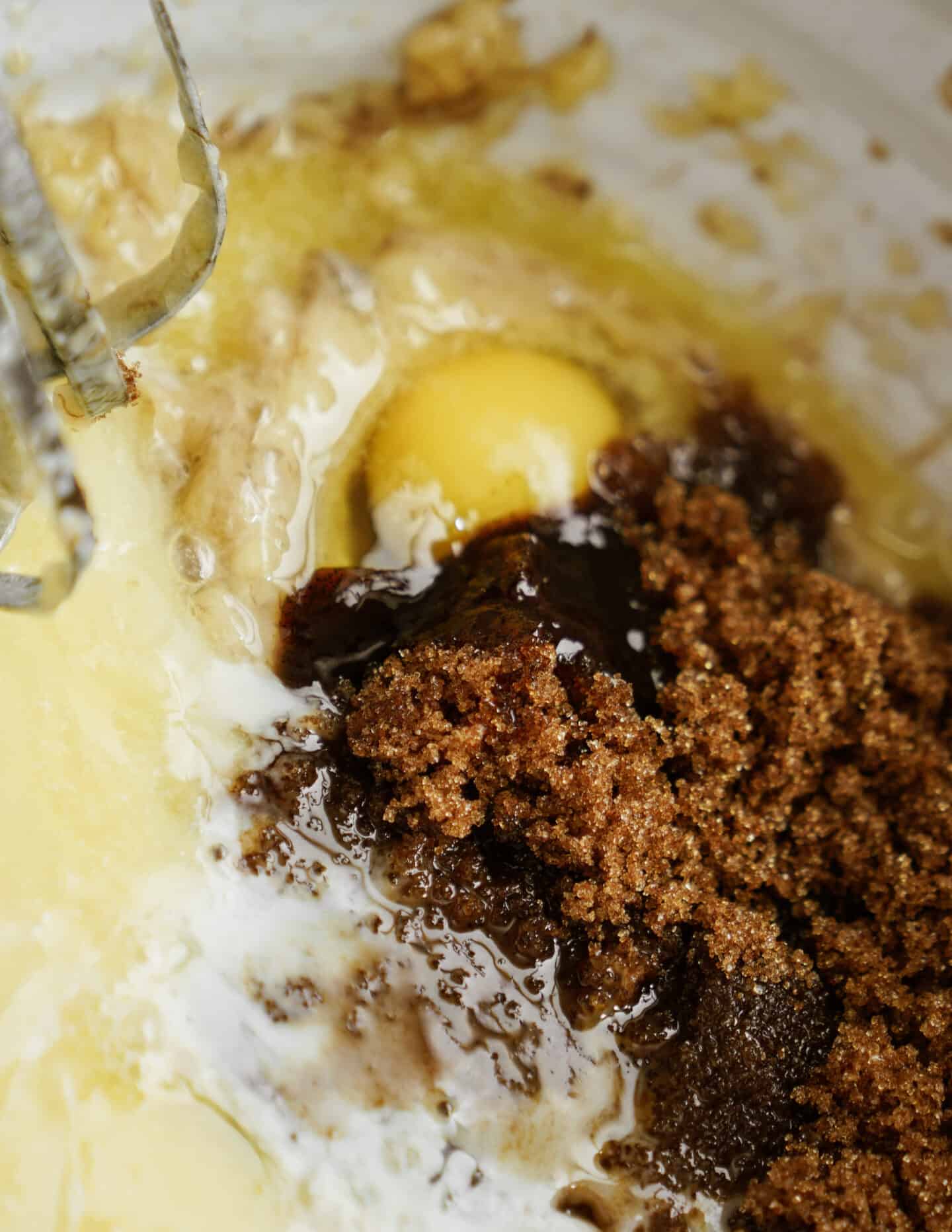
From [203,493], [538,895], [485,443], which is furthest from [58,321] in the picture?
[538,895]

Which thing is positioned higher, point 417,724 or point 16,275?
point 16,275

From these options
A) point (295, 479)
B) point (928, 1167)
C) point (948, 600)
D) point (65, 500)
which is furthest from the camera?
point (948, 600)

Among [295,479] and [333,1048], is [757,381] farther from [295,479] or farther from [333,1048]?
[333,1048]

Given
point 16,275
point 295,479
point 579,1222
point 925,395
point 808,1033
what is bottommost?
point 579,1222

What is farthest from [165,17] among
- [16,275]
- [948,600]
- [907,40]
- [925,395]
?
[948,600]

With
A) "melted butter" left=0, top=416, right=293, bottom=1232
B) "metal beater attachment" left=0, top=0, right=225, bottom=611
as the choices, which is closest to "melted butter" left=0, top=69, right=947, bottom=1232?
"melted butter" left=0, top=416, right=293, bottom=1232

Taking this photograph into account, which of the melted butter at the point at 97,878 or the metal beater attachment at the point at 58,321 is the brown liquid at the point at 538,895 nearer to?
the melted butter at the point at 97,878

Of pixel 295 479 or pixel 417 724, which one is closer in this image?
pixel 417 724

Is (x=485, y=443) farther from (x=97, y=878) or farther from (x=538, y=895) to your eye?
(x=97, y=878)

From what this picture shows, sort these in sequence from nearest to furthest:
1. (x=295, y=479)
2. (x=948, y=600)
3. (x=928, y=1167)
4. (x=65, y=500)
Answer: (x=65, y=500) < (x=928, y=1167) < (x=295, y=479) < (x=948, y=600)
